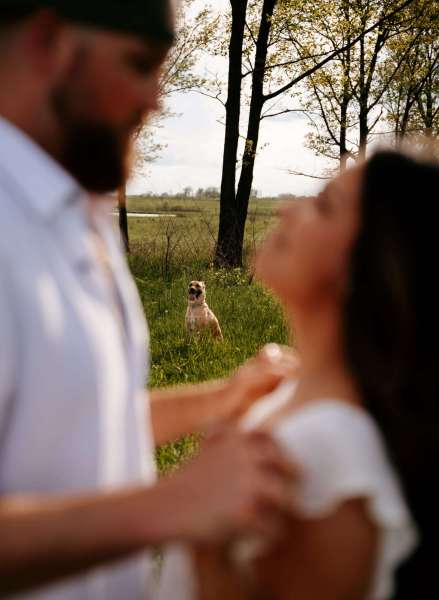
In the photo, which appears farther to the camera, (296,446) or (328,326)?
(328,326)

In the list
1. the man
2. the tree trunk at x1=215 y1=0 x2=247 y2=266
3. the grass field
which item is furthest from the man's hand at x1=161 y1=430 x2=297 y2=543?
the tree trunk at x1=215 y1=0 x2=247 y2=266

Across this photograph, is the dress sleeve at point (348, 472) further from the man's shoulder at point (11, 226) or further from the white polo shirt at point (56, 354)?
the man's shoulder at point (11, 226)

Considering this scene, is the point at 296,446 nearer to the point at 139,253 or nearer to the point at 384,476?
the point at 384,476

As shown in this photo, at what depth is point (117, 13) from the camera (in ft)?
4.10

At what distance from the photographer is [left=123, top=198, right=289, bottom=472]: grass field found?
6.19 m

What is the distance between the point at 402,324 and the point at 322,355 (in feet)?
0.60

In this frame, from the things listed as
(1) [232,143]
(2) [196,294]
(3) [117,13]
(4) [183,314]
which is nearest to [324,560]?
(3) [117,13]

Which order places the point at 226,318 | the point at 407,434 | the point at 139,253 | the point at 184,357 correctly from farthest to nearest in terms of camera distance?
the point at 139,253 < the point at 226,318 < the point at 184,357 < the point at 407,434

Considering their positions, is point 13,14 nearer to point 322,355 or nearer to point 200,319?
point 322,355

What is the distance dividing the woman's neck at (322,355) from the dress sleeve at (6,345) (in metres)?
0.59

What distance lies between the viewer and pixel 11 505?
1.06 metres

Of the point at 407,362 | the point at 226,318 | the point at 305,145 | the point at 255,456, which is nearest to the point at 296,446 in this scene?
the point at 255,456

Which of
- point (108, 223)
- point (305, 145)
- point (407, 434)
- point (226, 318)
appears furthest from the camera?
point (305, 145)

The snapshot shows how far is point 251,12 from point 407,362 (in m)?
19.0
